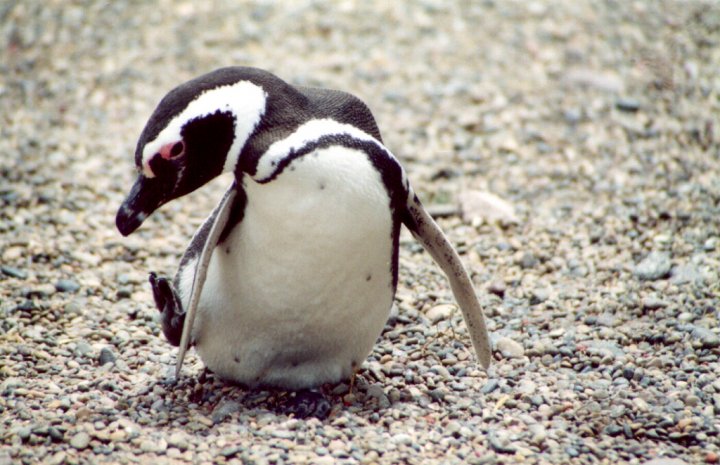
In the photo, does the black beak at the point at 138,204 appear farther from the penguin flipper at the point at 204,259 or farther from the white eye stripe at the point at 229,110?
the penguin flipper at the point at 204,259

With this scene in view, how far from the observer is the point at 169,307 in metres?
2.89

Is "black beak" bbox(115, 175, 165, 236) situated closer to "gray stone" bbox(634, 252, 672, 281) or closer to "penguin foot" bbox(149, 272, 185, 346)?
"penguin foot" bbox(149, 272, 185, 346)

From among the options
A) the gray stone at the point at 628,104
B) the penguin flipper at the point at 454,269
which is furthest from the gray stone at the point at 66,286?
the gray stone at the point at 628,104

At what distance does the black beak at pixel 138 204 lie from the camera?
264cm

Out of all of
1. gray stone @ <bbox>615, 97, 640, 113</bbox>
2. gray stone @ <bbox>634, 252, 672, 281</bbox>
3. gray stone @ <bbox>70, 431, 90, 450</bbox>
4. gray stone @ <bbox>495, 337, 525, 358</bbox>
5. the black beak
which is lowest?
gray stone @ <bbox>634, 252, 672, 281</bbox>

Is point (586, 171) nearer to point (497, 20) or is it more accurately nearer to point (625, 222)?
point (625, 222)

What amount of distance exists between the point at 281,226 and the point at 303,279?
17cm

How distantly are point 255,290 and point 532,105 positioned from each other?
9.86ft

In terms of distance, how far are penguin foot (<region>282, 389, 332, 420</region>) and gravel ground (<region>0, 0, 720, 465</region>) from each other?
0.05 m

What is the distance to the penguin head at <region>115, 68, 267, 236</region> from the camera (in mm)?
2490

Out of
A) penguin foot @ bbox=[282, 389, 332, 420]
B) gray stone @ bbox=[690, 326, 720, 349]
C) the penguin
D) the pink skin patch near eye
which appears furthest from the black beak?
gray stone @ bbox=[690, 326, 720, 349]

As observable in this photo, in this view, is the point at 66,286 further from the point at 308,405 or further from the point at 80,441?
the point at 308,405

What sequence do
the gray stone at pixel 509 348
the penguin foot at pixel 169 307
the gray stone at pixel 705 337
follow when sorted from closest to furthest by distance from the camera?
1. the penguin foot at pixel 169 307
2. the gray stone at pixel 705 337
3. the gray stone at pixel 509 348

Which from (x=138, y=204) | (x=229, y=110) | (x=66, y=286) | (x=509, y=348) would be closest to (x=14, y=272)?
(x=66, y=286)
